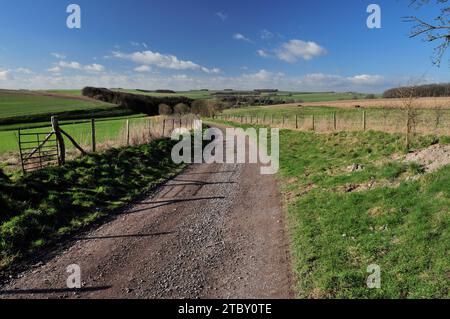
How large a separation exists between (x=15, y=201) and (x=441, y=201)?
1041 cm

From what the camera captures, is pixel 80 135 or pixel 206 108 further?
pixel 206 108

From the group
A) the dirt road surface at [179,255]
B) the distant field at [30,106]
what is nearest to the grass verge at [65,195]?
the dirt road surface at [179,255]

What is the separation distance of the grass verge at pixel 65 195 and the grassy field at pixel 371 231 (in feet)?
17.9

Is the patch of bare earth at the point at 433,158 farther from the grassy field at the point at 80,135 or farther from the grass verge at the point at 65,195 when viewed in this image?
the grassy field at the point at 80,135

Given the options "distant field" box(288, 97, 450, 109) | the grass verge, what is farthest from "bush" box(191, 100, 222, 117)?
the grass verge

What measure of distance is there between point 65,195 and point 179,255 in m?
5.37

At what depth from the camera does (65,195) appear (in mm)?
9672

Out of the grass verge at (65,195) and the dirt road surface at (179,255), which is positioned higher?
the grass verge at (65,195)

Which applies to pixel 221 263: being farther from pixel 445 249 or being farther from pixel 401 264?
pixel 445 249

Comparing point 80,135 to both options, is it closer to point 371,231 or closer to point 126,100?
Result: point 371,231

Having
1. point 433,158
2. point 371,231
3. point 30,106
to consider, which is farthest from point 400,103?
point 30,106

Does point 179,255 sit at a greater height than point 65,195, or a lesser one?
lesser

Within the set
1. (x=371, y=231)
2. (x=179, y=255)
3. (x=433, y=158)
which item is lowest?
(x=179, y=255)

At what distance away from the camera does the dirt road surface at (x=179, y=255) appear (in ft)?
16.7
